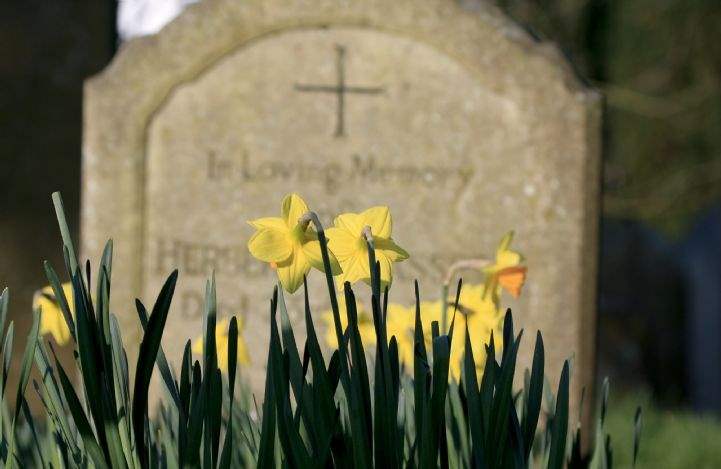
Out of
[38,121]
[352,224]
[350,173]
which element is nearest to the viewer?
[352,224]

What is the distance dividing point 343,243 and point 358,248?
14 millimetres

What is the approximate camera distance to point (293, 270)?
3.10ft

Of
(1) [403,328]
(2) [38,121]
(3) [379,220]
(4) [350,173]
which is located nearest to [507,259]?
(1) [403,328]

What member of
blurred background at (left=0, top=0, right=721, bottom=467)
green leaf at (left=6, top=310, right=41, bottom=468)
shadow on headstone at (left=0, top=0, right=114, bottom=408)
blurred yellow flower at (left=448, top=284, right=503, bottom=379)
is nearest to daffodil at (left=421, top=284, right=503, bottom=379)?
blurred yellow flower at (left=448, top=284, right=503, bottom=379)

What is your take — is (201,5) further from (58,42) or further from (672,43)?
(672,43)

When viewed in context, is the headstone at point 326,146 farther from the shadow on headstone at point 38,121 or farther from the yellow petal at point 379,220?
the yellow petal at point 379,220

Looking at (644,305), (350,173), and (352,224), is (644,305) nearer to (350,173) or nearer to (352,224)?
(350,173)

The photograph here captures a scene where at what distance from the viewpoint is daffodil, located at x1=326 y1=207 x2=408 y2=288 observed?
0.96 meters

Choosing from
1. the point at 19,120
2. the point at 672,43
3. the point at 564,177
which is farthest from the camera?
the point at 672,43

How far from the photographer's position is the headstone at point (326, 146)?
90.2 inches

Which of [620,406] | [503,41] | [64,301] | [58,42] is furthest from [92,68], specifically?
[64,301]

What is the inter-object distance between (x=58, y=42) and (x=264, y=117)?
1.27 metres

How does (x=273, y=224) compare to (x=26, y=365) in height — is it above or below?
above

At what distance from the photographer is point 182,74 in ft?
7.64
